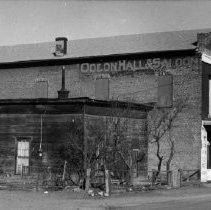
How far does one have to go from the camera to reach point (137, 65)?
36594 millimetres

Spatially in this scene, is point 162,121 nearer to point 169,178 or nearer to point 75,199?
point 169,178

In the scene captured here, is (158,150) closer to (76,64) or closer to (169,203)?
(76,64)

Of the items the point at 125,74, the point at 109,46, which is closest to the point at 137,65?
the point at 125,74

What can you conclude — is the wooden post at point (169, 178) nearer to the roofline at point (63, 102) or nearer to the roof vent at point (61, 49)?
the roofline at point (63, 102)

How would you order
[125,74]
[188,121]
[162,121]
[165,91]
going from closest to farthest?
[188,121] → [162,121] → [165,91] → [125,74]

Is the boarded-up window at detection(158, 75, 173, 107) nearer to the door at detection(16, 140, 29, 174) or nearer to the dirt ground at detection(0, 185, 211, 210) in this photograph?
the dirt ground at detection(0, 185, 211, 210)

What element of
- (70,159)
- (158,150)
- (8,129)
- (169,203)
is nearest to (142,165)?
(158,150)

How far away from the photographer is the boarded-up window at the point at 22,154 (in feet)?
96.6

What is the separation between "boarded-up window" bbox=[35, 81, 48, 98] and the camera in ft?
132

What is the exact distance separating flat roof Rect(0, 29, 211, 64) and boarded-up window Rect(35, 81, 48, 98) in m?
1.82

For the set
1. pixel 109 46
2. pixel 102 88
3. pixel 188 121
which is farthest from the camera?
pixel 109 46

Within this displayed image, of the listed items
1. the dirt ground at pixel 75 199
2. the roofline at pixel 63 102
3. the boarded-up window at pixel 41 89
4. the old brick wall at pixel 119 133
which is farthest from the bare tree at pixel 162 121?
the boarded-up window at pixel 41 89

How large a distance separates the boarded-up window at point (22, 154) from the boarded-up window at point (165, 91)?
10.1 metres

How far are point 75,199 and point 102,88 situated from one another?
54.1ft
